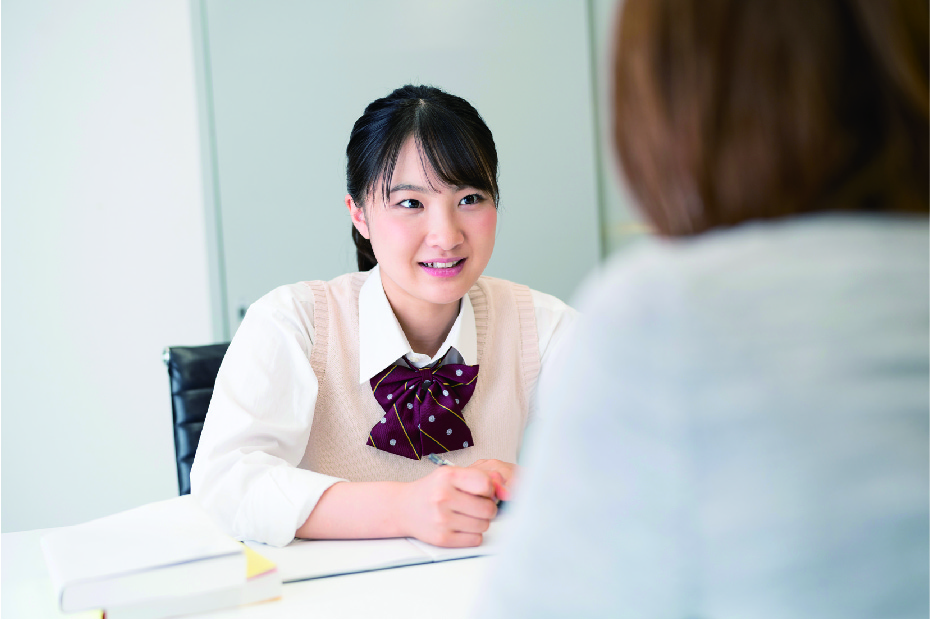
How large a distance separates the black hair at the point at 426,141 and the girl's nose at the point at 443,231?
0.18 ft

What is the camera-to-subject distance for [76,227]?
264 centimetres

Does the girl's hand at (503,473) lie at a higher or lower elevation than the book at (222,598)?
higher

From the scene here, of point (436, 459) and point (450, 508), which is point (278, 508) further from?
point (436, 459)

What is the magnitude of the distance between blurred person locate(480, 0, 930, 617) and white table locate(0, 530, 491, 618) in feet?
1.50

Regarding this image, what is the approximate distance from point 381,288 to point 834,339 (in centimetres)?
116

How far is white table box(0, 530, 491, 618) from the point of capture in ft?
2.80

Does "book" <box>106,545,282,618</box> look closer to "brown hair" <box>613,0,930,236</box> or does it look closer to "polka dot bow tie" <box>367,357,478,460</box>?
"polka dot bow tie" <box>367,357,478,460</box>

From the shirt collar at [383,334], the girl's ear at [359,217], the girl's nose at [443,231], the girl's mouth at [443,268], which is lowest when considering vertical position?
the shirt collar at [383,334]

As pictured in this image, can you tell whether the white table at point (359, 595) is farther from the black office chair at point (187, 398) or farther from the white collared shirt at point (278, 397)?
the black office chair at point (187, 398)

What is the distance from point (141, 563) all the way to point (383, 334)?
65 cm

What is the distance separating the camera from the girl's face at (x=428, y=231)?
1379 mm

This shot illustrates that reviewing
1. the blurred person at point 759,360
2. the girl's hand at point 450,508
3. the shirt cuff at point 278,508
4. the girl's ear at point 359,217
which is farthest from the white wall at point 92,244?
the blurred person at point 759,360

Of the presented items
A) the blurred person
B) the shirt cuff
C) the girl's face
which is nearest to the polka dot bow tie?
the girl's face

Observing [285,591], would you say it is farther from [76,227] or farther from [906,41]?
[76,227]
